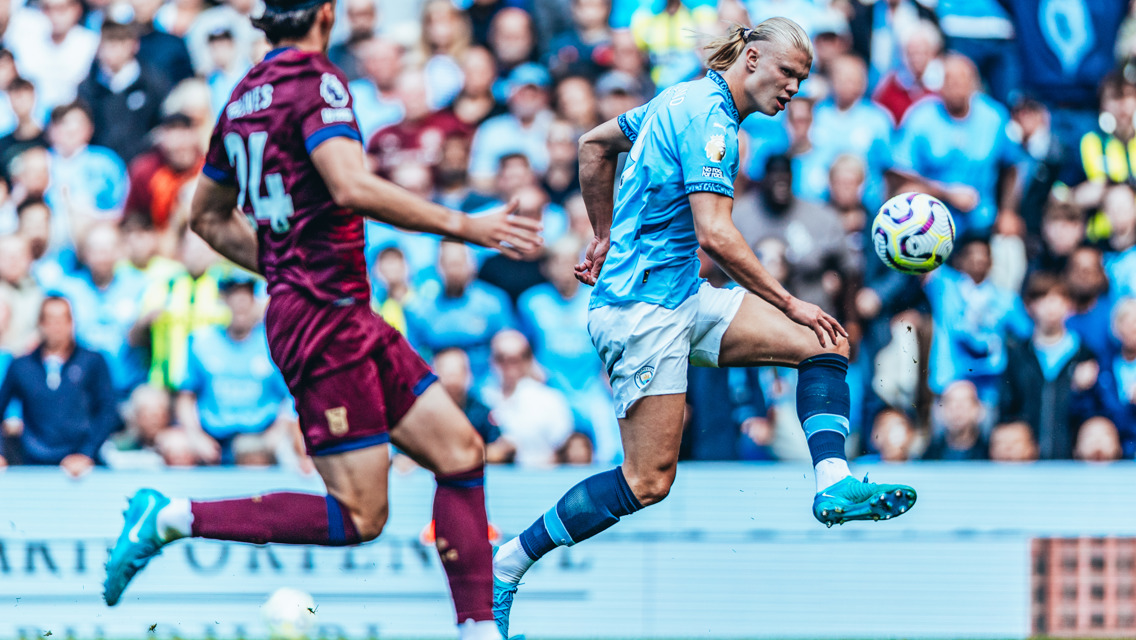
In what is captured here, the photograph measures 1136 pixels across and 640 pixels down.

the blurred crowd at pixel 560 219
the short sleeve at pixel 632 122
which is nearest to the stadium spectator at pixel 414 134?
the blurred crowd at pixel 560 219

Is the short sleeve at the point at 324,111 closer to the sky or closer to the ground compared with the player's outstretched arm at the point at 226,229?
closer to the sky

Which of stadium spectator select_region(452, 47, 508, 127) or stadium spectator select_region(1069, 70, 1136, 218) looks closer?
stadium spectator select_region(1069, 70, 1136, 218)

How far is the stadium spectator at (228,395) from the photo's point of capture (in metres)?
7.73

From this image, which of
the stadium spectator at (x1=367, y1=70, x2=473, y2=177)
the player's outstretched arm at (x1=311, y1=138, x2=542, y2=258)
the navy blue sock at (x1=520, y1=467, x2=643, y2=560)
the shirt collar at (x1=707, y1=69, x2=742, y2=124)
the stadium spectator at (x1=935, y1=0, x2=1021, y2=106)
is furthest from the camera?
the stadium spectator at (x1=935, y1=0, x2=1021, y2=106)

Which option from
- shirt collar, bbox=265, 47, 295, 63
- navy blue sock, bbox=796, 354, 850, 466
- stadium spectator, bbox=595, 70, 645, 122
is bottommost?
navy blue sock, bbox=796, 354, 850, 466

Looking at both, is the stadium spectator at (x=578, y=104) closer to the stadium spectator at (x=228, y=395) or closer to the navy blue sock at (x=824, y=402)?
the stadium spectator at (x=228, y=395)

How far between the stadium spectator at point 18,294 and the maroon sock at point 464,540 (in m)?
4.89

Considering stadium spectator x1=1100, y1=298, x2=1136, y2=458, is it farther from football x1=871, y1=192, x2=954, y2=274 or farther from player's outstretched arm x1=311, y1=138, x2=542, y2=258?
player's outstretched arm x1=311, y1=138, x2=542, y2=258

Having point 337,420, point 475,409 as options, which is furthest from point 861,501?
point 475,409

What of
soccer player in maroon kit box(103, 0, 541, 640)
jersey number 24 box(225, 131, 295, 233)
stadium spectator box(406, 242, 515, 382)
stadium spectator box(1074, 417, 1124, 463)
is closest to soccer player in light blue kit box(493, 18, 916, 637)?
soccer player in maroon kit box(103, 0, 541, 640)

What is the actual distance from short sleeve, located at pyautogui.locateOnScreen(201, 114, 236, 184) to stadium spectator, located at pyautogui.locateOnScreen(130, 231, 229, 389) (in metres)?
3.83

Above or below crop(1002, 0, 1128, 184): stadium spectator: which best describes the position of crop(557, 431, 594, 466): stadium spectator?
below

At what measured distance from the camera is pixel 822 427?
469cm

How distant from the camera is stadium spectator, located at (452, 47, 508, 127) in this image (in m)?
8.21
